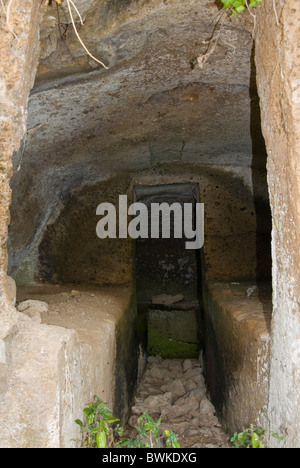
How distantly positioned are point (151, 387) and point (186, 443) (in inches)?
57.0

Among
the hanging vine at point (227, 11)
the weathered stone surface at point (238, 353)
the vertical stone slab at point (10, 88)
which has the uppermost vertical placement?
the hanging vine at point (227, 11)

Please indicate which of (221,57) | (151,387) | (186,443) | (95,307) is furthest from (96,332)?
(151,387)

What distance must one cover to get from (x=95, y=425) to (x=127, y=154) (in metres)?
3.07

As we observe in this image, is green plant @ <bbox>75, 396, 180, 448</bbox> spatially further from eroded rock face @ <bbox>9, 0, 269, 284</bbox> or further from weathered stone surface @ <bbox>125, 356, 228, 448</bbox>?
weathered stone surface @ <bbox>125, 356, 228, 448</bbox>

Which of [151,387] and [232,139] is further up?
[232,139]

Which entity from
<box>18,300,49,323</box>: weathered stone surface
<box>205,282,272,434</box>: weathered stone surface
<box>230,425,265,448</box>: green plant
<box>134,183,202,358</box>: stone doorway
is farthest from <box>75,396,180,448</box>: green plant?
<box>134,183,202,358</box>: stone doorway

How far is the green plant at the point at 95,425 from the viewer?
188 cm

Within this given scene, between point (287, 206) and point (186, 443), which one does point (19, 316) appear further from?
point (186, 443)

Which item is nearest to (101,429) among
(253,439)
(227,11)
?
(253,439)

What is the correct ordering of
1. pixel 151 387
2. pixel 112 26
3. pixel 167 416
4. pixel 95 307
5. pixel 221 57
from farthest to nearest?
pixel 151 387 < pixel 167 416 < pixel 95 307 < pixel 221 57 < pixel 112 26

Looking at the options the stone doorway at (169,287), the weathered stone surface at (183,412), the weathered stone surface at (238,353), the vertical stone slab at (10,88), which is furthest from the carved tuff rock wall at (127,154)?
the stone doorway at (169,287)

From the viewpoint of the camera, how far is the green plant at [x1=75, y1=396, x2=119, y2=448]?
1879 millimetres

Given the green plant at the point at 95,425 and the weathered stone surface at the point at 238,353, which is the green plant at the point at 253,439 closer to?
the weathered stone surface at the point at 238,353

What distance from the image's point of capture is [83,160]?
4367mm
